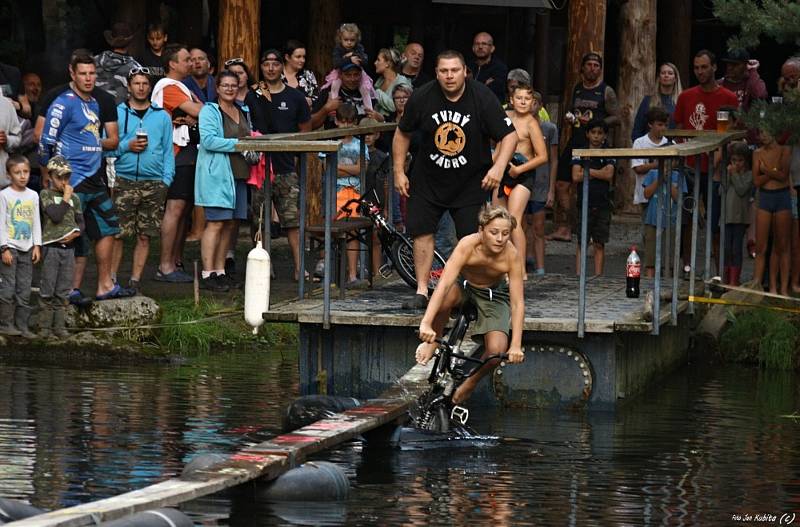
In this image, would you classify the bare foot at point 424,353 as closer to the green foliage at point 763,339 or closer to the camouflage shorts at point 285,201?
the green foliage at point 763,339

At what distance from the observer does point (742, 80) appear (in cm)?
1952

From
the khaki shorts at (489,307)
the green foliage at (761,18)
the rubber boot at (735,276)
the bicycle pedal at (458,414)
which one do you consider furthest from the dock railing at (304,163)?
the rubber boot at (735,276)

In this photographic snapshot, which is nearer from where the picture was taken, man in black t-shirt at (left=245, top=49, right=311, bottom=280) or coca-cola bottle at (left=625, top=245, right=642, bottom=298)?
coca-cola bottle at (left=625, top=245, right=642, bottom=298)

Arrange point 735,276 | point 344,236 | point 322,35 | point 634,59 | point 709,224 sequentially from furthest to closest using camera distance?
point 322,35 → point 634,59 → point 735,276 → point 709,224 → point 344,236

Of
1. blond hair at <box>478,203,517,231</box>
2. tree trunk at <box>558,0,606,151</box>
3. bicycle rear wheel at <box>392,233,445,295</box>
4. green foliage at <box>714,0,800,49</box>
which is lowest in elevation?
bicycle rear wheel at <box>392,233,445,295</box>

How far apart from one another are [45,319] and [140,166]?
1935 mm

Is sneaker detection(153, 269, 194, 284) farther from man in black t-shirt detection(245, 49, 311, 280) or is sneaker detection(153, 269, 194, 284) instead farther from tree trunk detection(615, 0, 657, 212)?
tree trunk detection(615, 0, 657, 212)

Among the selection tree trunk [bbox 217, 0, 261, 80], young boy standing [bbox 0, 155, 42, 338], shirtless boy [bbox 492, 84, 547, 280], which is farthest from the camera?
tree trunk [bbox 217, 0, 261, 80]

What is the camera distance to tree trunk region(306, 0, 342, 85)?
2267cm

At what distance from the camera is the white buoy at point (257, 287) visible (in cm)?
1405

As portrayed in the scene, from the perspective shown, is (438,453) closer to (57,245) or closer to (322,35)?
(57,245)

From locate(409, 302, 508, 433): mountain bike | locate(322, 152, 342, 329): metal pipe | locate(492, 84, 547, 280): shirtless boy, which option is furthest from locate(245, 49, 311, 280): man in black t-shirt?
locate(409, 302, 508, 433): mountain bike

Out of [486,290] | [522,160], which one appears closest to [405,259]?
[522,160]

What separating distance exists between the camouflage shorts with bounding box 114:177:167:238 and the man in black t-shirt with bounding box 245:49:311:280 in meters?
1.23
